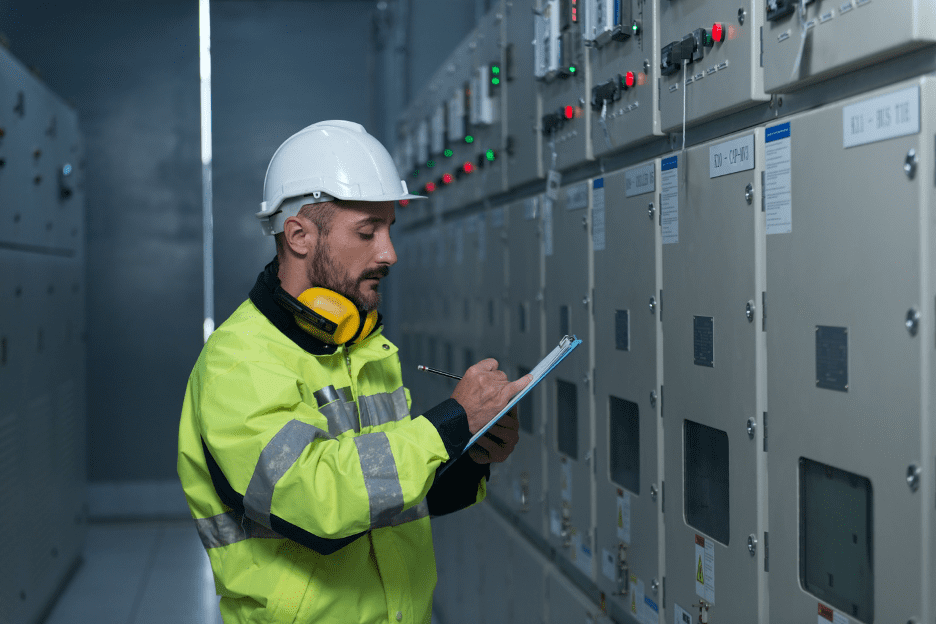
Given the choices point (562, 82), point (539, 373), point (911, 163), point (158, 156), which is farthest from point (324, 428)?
point (158, 156)

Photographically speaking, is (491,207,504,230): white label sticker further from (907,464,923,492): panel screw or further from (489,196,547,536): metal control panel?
(907,464,923,492): panel screw

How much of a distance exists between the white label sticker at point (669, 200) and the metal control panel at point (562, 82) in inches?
19.6

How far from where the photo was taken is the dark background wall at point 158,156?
22.2 ft

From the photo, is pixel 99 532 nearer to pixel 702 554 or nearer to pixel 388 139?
pixel 388 139

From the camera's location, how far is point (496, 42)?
3582 millimetres

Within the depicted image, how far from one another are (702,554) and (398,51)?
17.1 feet

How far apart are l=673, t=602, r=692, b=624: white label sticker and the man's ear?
3.88 ft

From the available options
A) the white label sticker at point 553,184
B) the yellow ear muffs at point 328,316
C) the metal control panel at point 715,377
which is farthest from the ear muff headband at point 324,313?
the white label sticker at point 553,184

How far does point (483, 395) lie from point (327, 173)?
22.5 inches

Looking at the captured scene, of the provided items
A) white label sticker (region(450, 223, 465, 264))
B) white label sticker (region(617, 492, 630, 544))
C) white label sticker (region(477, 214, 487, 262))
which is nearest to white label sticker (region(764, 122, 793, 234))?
white label sticker (region(617, 492, 630, 544))

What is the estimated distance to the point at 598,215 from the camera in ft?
8.30

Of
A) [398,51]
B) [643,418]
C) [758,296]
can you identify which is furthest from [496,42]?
[398,51]

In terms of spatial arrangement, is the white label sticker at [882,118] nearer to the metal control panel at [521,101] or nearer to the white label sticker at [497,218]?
the metal control panel at [521,101]

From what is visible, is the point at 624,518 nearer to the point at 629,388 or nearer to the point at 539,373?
the point at 629,388
